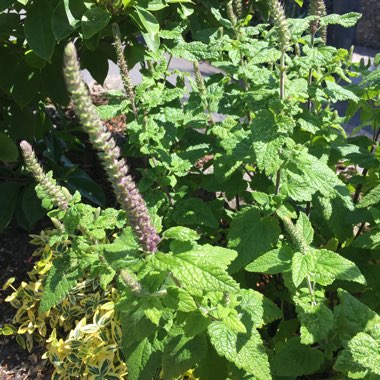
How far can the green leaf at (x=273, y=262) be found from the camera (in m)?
1.92

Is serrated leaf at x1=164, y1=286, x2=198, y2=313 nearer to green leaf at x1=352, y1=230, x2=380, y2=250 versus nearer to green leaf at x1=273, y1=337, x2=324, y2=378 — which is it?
green leaf at x1=273, y1=337, x2=324, y2=378

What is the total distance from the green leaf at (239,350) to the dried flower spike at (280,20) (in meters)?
1.05

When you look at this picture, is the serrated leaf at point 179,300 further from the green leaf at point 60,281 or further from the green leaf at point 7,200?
the green leaf at point 7,200

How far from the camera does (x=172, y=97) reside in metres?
2.24

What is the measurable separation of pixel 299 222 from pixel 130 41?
4.69 ft

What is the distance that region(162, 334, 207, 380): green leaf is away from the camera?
6.02 ft

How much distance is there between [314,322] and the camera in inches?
70.9

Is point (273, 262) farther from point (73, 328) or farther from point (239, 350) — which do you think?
point (73, 328)

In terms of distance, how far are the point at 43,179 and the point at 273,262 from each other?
37.3 inches

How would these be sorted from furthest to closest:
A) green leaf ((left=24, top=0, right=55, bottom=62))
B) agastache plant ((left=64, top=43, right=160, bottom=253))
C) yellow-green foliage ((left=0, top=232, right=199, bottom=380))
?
1. yellow-green foliage ((left=0, top=232, right=199, bottom=380))
2. green leaf ((left=24, top=0, right=55, bottom=62))
3. agastache plant ((left=64, top=43, right=160, bottom=253))

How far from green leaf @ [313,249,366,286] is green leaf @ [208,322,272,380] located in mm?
352

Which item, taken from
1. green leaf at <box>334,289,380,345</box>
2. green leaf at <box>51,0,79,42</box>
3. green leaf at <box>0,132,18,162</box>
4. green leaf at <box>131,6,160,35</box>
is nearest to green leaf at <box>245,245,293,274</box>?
green leaf at <box>334,289,380,345</box>

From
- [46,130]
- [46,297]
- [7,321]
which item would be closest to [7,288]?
[7,321]

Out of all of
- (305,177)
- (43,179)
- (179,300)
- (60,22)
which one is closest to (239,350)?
(179,300)
